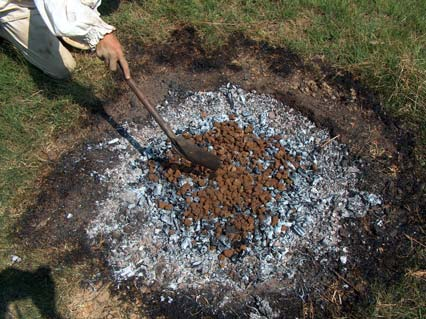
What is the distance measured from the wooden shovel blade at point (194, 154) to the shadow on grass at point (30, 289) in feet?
4.11

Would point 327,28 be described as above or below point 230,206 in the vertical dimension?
above

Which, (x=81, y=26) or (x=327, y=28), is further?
(x=327, y=28)

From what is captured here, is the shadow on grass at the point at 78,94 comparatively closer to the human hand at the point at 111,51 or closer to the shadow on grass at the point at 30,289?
the human hand at the point at 111,51

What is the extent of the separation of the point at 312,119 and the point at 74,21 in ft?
6.76

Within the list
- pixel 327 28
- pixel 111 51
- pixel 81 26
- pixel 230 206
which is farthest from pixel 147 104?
pixel 327 28

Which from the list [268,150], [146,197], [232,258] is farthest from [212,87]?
[232,258]

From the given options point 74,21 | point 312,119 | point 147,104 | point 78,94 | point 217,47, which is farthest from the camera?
point 217,47

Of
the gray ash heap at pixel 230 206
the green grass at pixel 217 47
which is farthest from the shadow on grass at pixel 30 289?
the gray ash heap at pixel 230 206

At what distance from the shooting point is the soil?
2.81 metres

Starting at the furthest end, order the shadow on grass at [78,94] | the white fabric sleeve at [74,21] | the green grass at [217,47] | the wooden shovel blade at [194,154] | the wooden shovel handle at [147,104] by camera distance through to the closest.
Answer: the shadow on grass at [78,94] → the green grass at [217,47] → the wooden shovel blade at [194,154] → the wooden shovel handle at [147,104] → the white fabric sleeve at [74,21]

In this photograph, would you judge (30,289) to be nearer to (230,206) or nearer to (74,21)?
(230,206)

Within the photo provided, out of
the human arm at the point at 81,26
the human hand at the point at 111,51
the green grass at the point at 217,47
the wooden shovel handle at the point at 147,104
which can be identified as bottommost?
the green grass at the point at 217,47

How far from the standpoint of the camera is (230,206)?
305 centimetres

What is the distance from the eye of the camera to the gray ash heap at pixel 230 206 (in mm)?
2906
